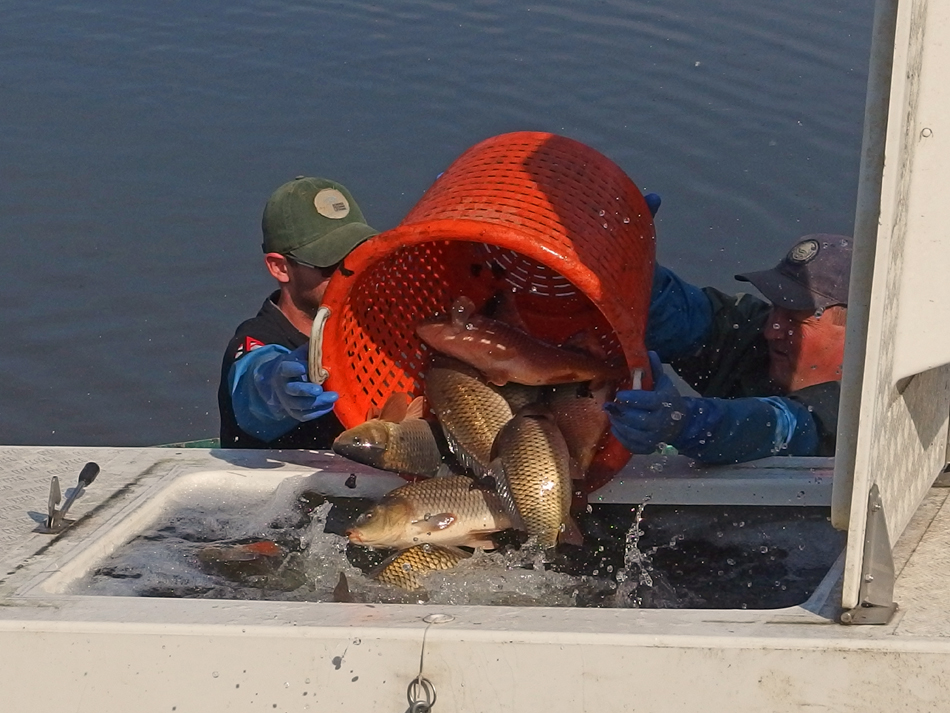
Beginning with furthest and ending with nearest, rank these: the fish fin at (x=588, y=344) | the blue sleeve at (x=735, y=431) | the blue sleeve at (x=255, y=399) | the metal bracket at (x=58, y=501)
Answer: the blue sleeve at (x=255, y=399) < the fish fin at (x=588, y=344) < the blue sleeve at (x=735, y=431) < the metal bracket at (x=58, y=501)

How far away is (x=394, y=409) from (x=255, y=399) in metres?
0.49

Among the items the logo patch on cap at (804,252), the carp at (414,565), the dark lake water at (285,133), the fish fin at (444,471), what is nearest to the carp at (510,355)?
the fish fin at (444,471)

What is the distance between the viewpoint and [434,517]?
9.28 ft

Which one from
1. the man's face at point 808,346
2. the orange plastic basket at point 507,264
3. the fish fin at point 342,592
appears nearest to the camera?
the fish fin at point 342,592

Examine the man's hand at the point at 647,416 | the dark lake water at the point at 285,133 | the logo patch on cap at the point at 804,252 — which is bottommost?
the dark lake water at the point at 285,133

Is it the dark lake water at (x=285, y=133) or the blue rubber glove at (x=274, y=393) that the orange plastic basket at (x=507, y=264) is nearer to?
→ the blue rubber glove at (x=274, y=393)

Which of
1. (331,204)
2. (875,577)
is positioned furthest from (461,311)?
(875,577)

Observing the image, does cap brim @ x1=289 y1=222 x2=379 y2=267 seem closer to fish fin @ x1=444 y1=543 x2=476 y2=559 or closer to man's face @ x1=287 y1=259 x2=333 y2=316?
man's face @ x1=287 y1=259 x2=333 y2=316

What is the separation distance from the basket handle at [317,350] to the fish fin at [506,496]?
22.0 inches

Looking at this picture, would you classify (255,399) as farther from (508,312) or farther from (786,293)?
(786,293)

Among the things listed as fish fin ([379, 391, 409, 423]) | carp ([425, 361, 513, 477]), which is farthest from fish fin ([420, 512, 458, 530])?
fish fin ([379, 391, 409, 423])

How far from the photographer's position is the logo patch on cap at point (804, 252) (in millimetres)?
4039

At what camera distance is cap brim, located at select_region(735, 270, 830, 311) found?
3895 mm

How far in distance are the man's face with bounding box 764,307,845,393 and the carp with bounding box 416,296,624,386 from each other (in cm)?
95
